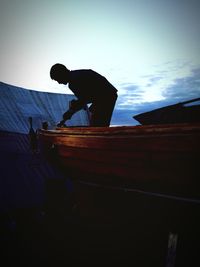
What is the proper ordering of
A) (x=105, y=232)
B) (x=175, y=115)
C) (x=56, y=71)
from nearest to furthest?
(x=105, y=232) → (x=56, y=71) → (x=175, y=115)

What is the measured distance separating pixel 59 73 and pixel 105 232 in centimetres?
290

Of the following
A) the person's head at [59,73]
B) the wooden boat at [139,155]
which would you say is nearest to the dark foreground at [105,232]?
the wooden boat at [139,155]

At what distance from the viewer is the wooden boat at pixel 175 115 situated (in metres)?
5.62

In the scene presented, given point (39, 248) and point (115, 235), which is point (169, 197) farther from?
point (39, 248)

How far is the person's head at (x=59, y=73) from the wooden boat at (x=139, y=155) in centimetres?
91

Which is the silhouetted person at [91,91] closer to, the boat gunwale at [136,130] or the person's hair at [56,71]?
the person's hair at [56,71]

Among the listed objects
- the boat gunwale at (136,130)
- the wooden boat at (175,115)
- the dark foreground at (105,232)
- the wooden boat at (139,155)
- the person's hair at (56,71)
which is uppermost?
the person's hair at (56,71)

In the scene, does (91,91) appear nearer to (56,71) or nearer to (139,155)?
(56,71)

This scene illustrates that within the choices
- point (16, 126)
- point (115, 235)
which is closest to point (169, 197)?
point (115, 235)

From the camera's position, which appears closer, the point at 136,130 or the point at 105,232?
the point at 136,130

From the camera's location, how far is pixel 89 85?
4.20 meters

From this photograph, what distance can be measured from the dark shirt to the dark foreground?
1.70 metres

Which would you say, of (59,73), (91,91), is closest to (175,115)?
(91,91)

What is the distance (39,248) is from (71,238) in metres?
0.54
